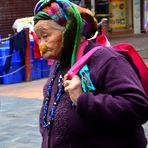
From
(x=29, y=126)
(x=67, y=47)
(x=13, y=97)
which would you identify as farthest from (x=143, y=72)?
(x=13, y=97)

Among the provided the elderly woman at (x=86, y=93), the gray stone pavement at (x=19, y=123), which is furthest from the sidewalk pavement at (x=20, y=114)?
the elderly woman at (x=86, y=93)

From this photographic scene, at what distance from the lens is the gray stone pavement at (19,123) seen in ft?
20.3

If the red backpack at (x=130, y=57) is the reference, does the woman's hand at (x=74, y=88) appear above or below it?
below

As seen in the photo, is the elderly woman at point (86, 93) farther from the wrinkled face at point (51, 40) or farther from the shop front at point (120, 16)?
the shop front at point (120, 16)

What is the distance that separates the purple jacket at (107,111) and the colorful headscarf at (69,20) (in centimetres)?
8

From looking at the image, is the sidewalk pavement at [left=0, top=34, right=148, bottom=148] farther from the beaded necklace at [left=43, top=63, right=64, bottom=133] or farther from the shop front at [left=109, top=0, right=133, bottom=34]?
the shop front at [left=109, top=0, right=133, bottom=34]

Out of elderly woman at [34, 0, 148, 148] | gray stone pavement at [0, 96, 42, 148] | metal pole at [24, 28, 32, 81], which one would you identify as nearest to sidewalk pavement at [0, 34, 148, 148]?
gray stone pavement at [0, 96, 42, 148]

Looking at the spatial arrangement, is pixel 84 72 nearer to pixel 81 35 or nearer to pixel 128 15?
pixel 81 35

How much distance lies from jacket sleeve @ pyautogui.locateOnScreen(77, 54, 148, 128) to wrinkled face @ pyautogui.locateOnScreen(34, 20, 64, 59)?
0.74ft

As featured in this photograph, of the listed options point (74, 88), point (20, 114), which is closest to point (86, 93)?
point (74, 88)

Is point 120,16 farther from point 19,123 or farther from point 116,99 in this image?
point 116,99

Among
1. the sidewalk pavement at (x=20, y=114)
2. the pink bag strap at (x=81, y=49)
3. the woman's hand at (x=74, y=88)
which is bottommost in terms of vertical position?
the sidewalk pavement at (x=20, y=114)

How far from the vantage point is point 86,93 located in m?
2.00

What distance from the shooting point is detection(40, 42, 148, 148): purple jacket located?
1.95m
